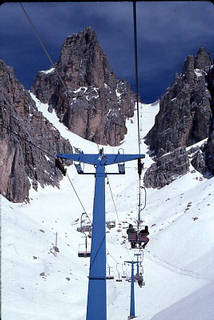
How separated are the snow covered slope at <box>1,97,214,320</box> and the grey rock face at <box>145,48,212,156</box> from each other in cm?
3920

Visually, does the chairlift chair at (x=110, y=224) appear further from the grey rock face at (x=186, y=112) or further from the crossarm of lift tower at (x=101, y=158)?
the crossarm of lift tower at (x=101, y=158)

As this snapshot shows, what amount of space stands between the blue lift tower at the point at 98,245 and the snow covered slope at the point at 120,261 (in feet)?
13.0

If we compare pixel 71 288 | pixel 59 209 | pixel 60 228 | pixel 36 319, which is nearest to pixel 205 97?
pixel 59 209

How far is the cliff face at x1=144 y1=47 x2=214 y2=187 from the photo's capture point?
124 meters

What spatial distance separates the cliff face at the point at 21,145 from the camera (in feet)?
307

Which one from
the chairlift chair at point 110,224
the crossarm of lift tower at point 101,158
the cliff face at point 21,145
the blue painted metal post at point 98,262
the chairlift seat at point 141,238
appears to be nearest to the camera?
the blue painted metal post at point 98,262

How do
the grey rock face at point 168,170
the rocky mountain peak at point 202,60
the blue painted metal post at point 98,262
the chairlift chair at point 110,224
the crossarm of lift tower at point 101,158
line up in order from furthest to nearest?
the rocky mountain peak at point 202,60 → the grey rock face at point 168,170 → the chairlift chair at point 110,224 → the crossarm of lift tower at point 101,158 → the blue painted metal post at point 98,262

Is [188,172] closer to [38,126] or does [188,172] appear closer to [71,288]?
[38,126]

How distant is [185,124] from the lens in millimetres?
154000

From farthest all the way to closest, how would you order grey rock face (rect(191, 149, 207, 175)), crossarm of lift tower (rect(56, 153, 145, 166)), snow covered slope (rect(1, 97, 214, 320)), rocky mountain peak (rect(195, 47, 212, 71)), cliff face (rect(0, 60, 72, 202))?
rocky mountain peak (rect(195, 47, 212, 71)), grey rock face (rect(191, 149, 207, 175)), cliff face (rect(0, 60, 72, 202)), snow covered slope (rect(1, 97, 214, 320)), crossarm of lift tower (rect(56, 153, 145, 166))

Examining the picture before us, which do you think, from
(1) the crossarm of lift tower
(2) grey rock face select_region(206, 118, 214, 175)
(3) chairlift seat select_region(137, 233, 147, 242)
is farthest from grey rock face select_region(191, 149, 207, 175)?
(1) the crossarm of lift tower

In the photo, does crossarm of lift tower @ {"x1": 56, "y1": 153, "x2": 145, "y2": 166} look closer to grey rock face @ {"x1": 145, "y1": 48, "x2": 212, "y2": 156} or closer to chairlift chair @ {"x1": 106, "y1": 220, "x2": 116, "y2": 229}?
chairlift chair @ {"x1": 106, "y1": 220, "x2": 116, "y2": 229}

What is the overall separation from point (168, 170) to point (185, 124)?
3409 centimetres

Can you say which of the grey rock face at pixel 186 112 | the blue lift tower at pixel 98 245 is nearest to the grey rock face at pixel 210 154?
the grey rock face at pixel 186 112
